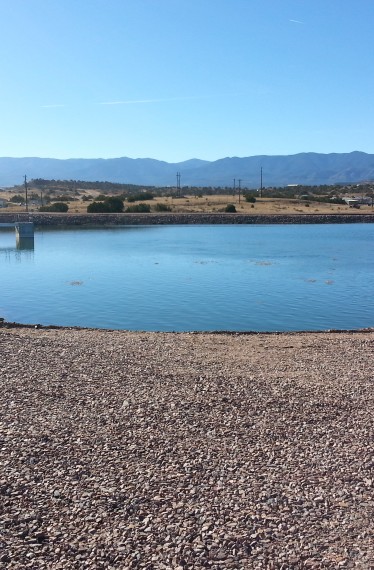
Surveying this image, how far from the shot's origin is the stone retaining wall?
69188 millimetres

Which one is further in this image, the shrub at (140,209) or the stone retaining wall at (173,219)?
the shrub at (140,209)

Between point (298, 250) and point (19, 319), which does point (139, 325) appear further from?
point (298, 250)

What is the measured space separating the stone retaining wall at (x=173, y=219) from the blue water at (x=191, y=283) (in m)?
16.5

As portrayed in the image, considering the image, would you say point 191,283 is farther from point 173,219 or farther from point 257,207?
point 257,207

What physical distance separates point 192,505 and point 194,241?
1771 inches

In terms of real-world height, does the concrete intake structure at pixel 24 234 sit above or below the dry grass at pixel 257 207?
below

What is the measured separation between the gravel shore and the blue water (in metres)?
7.61

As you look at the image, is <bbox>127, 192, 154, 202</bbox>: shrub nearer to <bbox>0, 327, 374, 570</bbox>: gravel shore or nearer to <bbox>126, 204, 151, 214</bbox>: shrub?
<bbox>126, 204, 151, 214</bbox>: shrub

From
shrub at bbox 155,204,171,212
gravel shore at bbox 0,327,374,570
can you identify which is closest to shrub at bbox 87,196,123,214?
shrub at bbox 155,204,171,212

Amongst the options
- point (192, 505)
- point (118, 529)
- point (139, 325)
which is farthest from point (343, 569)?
point (139, 325)

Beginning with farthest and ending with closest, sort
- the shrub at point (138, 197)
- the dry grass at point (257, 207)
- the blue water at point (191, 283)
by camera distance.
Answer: the shrub at point (138, 197), the dry grass at point (257, 207), the blue water at point (191, 283)

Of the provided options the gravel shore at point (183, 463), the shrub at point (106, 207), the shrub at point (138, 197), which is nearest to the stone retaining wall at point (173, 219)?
the shrub at point (106, 207)

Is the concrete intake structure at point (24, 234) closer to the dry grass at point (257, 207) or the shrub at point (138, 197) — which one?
the dry grass at point (257, 207)

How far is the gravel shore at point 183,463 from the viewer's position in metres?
5.59
